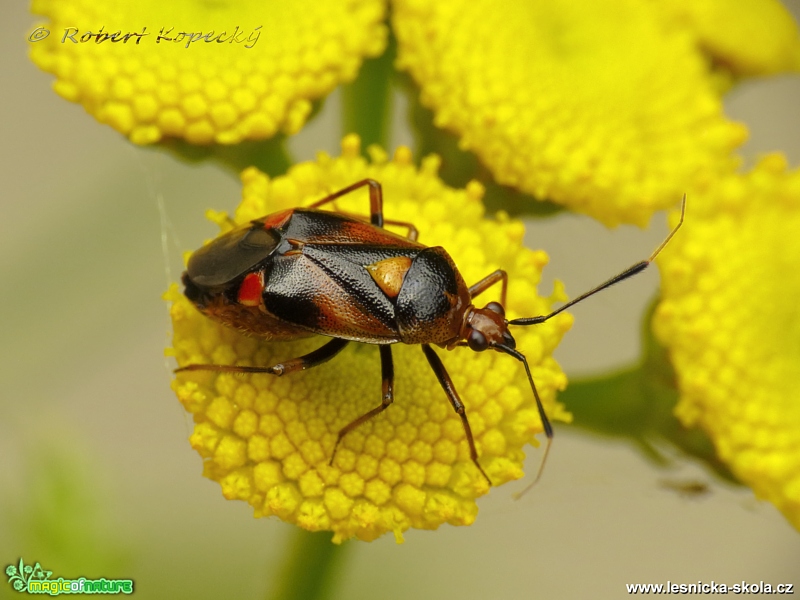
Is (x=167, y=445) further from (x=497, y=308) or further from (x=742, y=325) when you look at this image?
(x=742, y=325)

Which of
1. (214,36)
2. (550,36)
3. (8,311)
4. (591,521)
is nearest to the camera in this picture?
(214,36)

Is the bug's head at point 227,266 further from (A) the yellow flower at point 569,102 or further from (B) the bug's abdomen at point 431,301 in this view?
(A) the yellow flower at point 569,102

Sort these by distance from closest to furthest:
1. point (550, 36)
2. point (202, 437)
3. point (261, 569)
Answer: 1. point (202, 437)
2. point (550, 36)
3. point (261, 569)

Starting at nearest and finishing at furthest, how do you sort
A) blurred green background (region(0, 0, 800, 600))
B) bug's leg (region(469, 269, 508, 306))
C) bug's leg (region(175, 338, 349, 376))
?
bug's leg (region(175, 338, 349, 376)) → bug's leg (region(469, 269, 508, 306)) → blurred green background (region(0, 0, 800, 600))

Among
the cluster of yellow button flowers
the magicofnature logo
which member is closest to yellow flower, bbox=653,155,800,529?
the cluster of yellow button flowers

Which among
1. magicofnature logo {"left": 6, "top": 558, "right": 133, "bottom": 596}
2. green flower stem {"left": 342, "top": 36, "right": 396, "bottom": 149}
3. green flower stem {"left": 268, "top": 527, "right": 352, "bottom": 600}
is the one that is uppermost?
green flower stem {"left": 342, "top": 36, "right": 396, "bottom": 149}

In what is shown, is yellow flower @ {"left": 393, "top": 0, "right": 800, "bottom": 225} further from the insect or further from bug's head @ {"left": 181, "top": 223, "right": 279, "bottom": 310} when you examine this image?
bug's head @ {"left": 181, "top": 223, "right": 279, "bottom": 310}

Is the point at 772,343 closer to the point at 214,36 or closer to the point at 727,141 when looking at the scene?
the point at 727,141

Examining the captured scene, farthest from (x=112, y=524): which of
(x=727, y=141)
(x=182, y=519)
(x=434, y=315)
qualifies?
(x=727, y=141)
